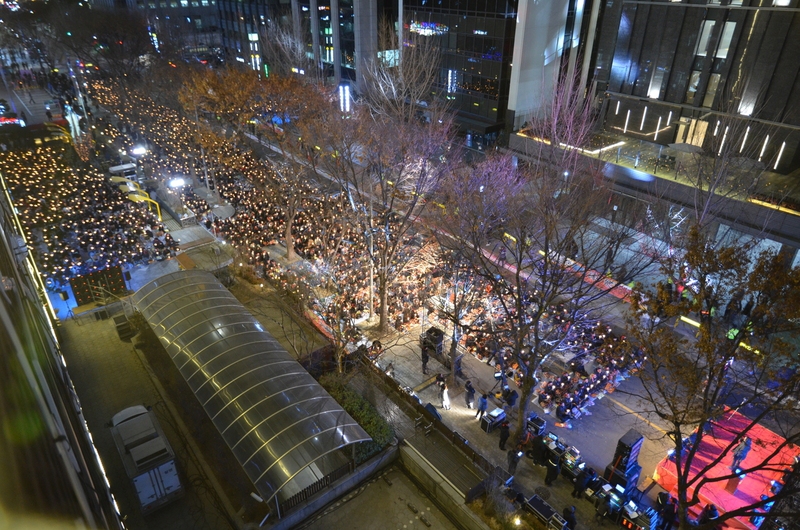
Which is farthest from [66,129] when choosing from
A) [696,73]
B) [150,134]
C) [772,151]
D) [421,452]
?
[772,151]

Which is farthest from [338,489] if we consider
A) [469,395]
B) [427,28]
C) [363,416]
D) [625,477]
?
[427,28]

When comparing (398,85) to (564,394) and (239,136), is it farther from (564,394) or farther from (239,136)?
(564,394)

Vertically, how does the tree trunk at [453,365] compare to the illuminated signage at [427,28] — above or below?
below

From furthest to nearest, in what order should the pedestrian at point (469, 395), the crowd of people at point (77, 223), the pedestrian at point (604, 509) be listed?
1. the crowd of people at point (77, 223)
2. the pedestrian at point (469, 395)
3. the pedestrian at point (604, 509)

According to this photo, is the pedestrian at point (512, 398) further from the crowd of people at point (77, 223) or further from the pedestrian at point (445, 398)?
the crowd of people at point (77, 223)

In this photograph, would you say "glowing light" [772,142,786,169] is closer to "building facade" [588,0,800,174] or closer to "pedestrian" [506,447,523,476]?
"building facade" [588,0,800,174]

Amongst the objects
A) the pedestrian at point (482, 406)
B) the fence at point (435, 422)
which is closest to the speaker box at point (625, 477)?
the fence at point (435, 422)

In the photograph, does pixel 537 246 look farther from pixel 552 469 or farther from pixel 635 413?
pixel 552 469
